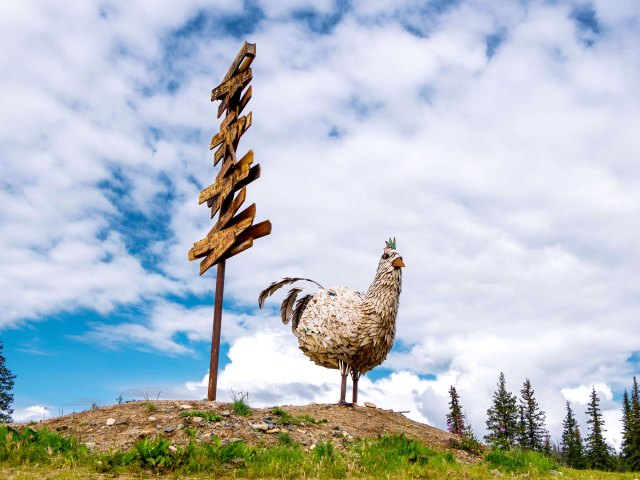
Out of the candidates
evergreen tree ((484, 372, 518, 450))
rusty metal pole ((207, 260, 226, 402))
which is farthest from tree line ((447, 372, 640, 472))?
rusty metal pole ((207, 260, 226, 402))

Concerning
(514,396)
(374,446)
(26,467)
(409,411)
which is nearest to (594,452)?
(514,396)

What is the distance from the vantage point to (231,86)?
52.9 feet

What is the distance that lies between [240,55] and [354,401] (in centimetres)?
1054

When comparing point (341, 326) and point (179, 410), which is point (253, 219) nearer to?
point (341, 326)

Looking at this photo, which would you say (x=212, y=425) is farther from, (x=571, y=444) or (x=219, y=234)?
(x=571, y=444)

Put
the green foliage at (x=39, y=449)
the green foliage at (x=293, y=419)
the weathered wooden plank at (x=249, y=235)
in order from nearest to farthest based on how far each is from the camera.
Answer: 1. the green foliage at (x=39, y=449)
2. the green foliage at (x=293, y=419)
3. the weathered wooden plank at (x=249, y=235)

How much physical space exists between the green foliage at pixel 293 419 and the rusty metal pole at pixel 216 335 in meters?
1.70

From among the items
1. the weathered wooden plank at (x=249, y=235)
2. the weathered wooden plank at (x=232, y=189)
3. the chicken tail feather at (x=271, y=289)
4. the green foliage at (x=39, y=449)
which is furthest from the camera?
the chicken tail feather at (x=271, y=289)

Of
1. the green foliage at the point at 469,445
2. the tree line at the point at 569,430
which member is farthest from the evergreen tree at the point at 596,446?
the green foliage at the point at 469,445

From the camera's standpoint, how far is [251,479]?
8.12 metres

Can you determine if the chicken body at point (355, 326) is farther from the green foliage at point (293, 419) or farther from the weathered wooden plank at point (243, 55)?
the weathered wooden plank at point (243, 55)

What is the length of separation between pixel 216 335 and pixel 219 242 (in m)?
2.48

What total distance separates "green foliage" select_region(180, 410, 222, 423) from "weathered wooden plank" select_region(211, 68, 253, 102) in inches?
351

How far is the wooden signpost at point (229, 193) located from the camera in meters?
14.6
